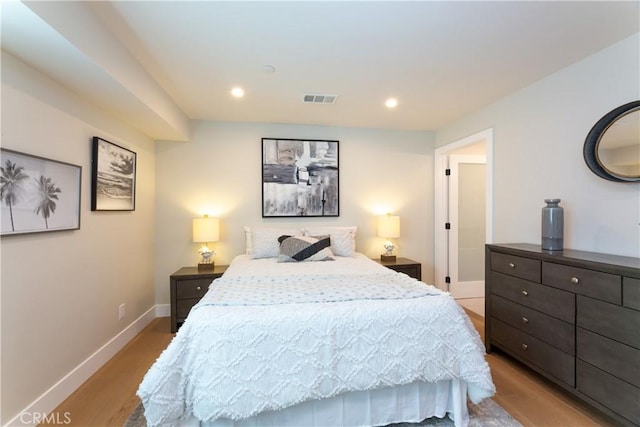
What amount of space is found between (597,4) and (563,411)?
8.05 ft

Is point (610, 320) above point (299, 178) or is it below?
below

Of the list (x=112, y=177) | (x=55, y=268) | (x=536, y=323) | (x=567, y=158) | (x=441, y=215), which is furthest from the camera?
(x=441, y=215)

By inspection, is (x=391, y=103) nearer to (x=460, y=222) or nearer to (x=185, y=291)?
(x=460, y=222)

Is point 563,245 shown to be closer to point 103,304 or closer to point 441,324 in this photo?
point 441,324

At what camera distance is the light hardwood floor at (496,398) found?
1.72m

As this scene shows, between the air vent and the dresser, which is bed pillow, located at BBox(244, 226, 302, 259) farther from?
the dresser

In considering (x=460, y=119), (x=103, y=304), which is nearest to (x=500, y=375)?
(x=460, y=119)

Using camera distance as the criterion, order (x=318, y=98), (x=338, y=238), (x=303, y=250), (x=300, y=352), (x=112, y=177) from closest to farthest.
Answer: (x=300, y=352) → (x=112, y=177) → (x=318, y=98) → (x=303, y=250) → (x=338, y=238)

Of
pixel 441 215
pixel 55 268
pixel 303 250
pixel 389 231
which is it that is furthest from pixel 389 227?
pixel 55 268

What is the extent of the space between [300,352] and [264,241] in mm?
1851

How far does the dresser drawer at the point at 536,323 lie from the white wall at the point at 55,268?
3.34m

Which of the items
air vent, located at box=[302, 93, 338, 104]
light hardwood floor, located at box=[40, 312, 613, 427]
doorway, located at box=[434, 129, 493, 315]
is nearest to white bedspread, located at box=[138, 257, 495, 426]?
light hardwood floor, located at box=[40, 312, 613, 427]

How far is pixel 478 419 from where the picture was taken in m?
1.71

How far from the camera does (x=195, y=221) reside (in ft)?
10.6
